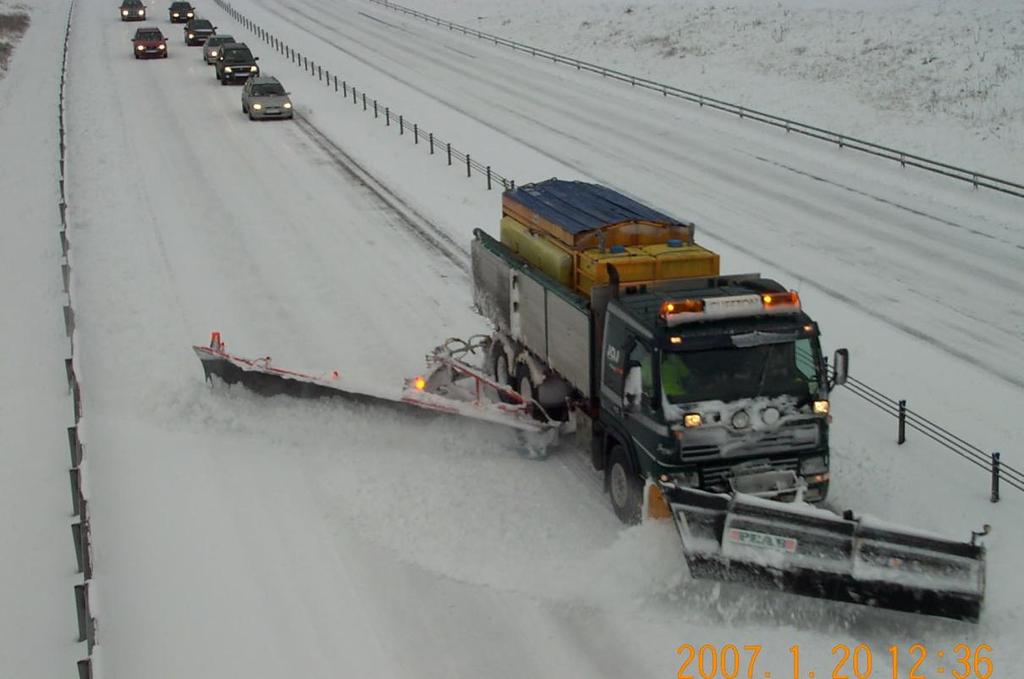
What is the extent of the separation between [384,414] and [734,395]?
525 cm

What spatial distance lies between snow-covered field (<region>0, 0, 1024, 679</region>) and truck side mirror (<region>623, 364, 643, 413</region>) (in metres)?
1.29

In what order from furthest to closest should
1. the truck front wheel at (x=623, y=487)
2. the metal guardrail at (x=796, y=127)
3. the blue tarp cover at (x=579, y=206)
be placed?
1. the metal guardrail at (x=796, y=127)
2. the blue tarp cover at (x=579, y=206)
3. the truck front wheel at (x=623, y=487)

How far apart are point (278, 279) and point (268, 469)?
28.6ft

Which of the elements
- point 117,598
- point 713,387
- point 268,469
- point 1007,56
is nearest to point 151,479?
point 268,469

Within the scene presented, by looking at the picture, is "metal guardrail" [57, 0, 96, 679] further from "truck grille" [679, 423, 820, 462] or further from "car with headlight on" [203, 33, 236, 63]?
"car with headlight on" [203, 33, 236, 63]

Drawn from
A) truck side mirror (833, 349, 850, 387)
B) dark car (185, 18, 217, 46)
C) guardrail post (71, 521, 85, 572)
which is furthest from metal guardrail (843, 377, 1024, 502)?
dark car (185, 18, 217, 46)

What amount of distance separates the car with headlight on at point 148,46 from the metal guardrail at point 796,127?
18093 millimetres

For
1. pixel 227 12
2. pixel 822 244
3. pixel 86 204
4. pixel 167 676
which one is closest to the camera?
pixel 167 676

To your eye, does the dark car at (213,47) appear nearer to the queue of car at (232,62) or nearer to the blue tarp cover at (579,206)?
the queue of car at (232,62)

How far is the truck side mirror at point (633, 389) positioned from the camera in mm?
11266

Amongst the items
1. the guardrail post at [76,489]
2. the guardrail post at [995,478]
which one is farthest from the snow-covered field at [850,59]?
the guardrail post at [76,489]

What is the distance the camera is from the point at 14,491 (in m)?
13.3

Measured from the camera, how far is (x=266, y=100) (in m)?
39.9

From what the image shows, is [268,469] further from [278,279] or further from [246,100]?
[246,100]
